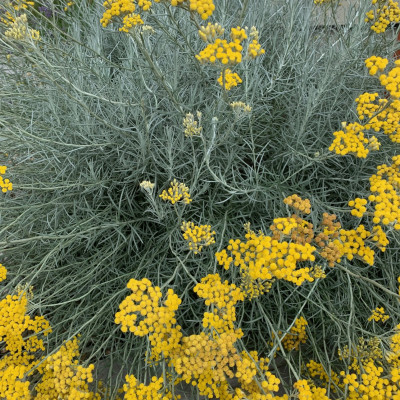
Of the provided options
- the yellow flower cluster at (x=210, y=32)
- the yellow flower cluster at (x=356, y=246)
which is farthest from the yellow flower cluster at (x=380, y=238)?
the yellow flower cluster at (x=210, y=32)

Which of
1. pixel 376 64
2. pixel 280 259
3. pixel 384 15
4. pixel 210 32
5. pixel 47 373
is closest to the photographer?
pixel 280 259

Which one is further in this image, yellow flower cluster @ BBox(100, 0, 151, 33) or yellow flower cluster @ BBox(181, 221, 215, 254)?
yellow flower cluster @ BBox(181, 221, 215, 254)

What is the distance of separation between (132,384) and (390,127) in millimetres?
1495

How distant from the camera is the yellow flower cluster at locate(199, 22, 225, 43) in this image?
1131 millimetres

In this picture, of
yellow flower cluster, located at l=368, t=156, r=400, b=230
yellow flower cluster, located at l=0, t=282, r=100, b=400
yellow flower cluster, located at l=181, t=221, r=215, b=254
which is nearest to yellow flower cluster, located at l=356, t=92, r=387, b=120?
yellow flower cluster, located at l=368, t=156, r=400, b=230

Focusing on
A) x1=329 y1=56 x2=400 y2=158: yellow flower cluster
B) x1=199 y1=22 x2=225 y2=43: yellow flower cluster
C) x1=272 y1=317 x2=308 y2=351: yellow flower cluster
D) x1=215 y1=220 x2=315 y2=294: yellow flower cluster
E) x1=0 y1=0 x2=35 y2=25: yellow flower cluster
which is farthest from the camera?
x1=272 y1=317 x2=308 y2=351: yellow flower cluster

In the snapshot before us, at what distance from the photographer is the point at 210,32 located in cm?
115

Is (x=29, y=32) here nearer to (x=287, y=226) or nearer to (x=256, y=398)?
(x=287, y=226)

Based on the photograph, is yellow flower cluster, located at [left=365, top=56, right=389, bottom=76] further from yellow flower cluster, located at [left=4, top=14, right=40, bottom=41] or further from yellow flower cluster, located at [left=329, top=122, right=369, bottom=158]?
yellow flower cluster, located at [left=4, top=14, right=40, bottom=41]

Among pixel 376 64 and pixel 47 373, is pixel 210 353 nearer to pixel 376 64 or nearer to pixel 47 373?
pixel 47 373

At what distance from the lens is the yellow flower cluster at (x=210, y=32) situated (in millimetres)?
1131

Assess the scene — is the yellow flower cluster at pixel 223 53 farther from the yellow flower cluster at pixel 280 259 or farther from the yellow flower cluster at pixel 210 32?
the yellow flower cluster at pixel 280 259

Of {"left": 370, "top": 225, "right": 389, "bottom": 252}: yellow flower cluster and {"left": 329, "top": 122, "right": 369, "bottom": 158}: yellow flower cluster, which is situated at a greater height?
{"left": 329, "top": 122, "right": 369, "bottom": 158}: yellow flower cluster

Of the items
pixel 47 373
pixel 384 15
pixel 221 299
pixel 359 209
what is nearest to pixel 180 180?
pixel 221 299
